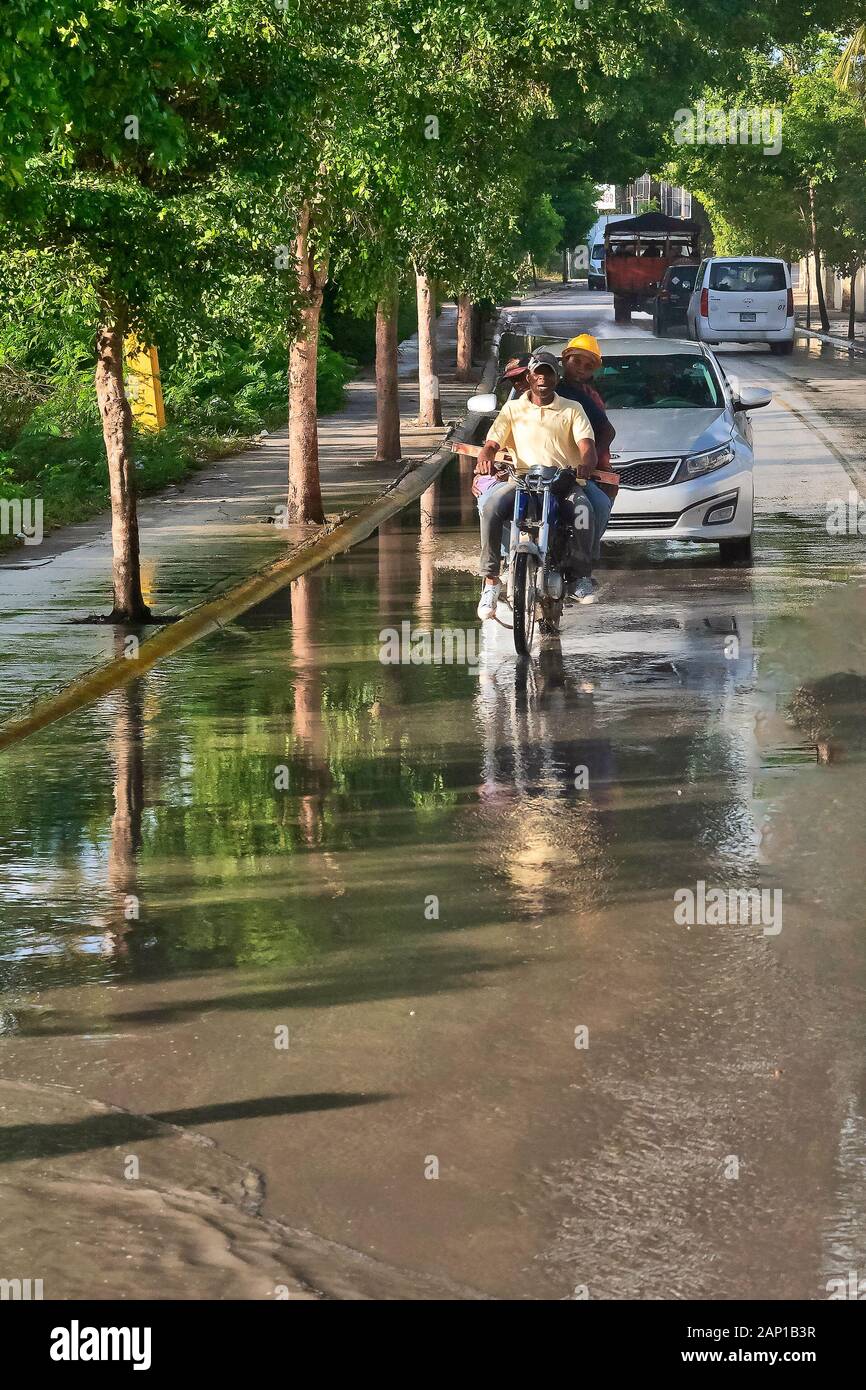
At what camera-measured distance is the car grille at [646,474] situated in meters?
17.5

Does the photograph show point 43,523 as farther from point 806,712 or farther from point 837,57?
point 837,57

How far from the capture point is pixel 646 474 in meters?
17.6

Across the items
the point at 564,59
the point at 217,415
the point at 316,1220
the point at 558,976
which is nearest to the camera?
the point at 316,1220

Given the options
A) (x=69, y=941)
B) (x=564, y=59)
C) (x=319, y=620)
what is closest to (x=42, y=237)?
(x=319, y=620)

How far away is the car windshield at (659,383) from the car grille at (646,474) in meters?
1.46

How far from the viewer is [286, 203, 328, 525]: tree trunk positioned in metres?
20.6

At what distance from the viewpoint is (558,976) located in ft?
22.9

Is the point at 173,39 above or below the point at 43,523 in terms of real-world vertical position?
above

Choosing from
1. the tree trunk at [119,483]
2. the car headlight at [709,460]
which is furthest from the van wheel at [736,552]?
the tree trunk at [119,483]

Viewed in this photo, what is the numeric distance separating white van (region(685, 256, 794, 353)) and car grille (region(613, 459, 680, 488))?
1369 inches

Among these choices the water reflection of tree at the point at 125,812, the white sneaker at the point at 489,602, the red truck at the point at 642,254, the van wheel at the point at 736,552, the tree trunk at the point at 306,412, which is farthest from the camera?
the red truck at the point at 642,254

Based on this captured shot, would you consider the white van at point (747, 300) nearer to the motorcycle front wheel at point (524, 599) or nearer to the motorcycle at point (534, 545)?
the motorcycle at point (534, 545)

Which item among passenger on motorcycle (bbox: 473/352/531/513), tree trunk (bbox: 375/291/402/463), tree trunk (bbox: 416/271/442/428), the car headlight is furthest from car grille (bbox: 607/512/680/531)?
tree trunk (bbox: 416/271/442/428)

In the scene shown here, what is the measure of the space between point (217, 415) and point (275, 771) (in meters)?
22.2
